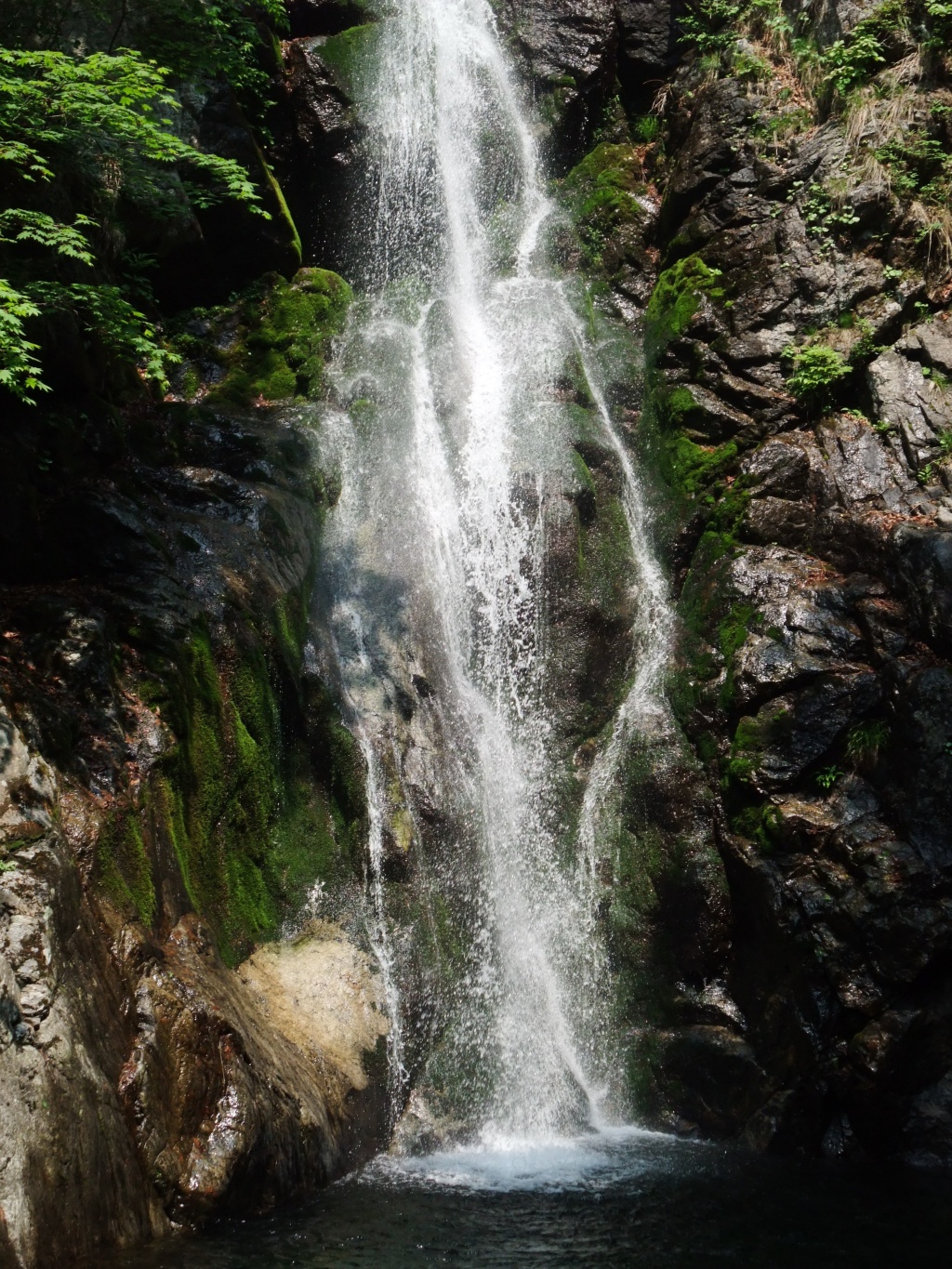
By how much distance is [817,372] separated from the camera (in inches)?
453

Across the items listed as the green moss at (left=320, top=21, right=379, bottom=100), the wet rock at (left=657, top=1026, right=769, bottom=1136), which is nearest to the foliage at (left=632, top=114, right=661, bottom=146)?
the green moss at (left=320, top=21, right=379, bottom=100)

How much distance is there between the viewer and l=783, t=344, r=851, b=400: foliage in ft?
37.6

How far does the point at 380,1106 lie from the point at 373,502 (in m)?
6.88

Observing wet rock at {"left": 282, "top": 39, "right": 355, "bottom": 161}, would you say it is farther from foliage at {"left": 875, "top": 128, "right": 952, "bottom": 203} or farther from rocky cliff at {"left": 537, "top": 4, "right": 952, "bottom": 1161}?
foliage at {"left": 875, "top": 128, "right": 952, "bottom": 203}

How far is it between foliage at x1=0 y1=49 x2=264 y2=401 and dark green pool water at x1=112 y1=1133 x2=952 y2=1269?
5.41 metres

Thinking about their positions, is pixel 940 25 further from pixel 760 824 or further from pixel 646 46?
pixel 760 824

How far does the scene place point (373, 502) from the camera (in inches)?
478

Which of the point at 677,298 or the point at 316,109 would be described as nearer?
the point at 677,298

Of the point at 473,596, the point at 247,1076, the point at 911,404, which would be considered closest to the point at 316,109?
the point at 473,596

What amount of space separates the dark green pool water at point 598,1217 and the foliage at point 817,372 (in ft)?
26.6

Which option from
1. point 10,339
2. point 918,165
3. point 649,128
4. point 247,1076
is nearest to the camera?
point 10,339

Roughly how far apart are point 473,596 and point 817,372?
4.80 metres

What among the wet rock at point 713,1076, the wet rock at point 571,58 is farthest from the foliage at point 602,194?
the wet rock at point 713,1076

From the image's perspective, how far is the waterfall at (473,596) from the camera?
29.4ft
